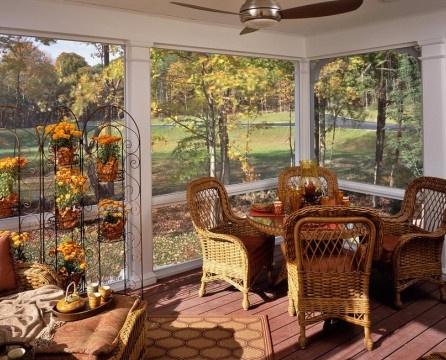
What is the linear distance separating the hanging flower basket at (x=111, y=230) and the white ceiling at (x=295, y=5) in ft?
5.89

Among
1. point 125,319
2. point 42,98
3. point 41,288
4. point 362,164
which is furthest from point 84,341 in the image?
point 362,164

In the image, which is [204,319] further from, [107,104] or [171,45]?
[171,45]

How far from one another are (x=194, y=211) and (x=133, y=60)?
1.46 m

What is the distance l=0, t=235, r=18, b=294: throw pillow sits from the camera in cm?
293

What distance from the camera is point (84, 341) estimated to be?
232 cm

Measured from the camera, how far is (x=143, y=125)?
4367mm

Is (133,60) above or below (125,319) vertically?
above

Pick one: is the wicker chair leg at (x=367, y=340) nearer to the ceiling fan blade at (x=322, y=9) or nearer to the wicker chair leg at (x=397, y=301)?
the wicker chair leg at (x=397, y=301)

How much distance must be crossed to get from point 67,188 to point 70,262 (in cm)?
57

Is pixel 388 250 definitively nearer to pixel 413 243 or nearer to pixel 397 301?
pixel 413 243

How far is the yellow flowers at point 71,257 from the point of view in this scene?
11.4 ft

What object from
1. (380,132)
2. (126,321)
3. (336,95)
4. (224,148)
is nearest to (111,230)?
(126,321)

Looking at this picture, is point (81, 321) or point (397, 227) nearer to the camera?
point (81, 321)

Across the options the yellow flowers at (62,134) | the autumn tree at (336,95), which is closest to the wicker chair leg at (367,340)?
the yellow flowers at (62,134)
